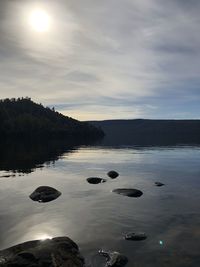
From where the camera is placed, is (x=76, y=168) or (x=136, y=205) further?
(x=76, y=168)

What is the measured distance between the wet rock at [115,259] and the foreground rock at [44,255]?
1877mm

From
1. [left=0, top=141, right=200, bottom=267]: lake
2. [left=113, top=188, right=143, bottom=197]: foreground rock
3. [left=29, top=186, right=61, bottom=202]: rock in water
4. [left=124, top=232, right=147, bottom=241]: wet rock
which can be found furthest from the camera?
[left=113, top=188, right=143, bottom=197]: foreground rock

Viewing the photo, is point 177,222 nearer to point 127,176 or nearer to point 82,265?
point 82,265

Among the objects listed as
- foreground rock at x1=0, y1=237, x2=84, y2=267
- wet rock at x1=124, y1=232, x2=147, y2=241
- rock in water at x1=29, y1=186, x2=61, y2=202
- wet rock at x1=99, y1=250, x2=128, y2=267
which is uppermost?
rock in water at x1=29, y1=186, x2=61, y2=202

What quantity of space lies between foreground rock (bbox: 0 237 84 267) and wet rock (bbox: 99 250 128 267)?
1.88 m

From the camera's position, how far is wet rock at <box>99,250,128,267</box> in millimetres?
26375

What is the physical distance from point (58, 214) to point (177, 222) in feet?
40.6

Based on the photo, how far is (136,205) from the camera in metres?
→ 45.3

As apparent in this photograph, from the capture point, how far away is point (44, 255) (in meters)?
26.0

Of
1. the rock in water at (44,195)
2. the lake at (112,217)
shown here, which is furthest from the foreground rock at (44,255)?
the rock in water at (44,195)

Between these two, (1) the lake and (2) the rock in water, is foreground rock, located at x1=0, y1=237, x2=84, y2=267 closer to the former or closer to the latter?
(1) the lake

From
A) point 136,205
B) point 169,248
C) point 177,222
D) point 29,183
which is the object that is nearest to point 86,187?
point 29,183

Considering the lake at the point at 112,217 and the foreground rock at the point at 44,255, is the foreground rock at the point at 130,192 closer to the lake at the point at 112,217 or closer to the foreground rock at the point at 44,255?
the lake at the point at 112,217

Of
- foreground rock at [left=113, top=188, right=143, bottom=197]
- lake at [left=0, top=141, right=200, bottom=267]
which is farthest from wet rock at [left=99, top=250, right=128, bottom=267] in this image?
foreground rock at [left=113, top=188, right=143, bottom=197]
